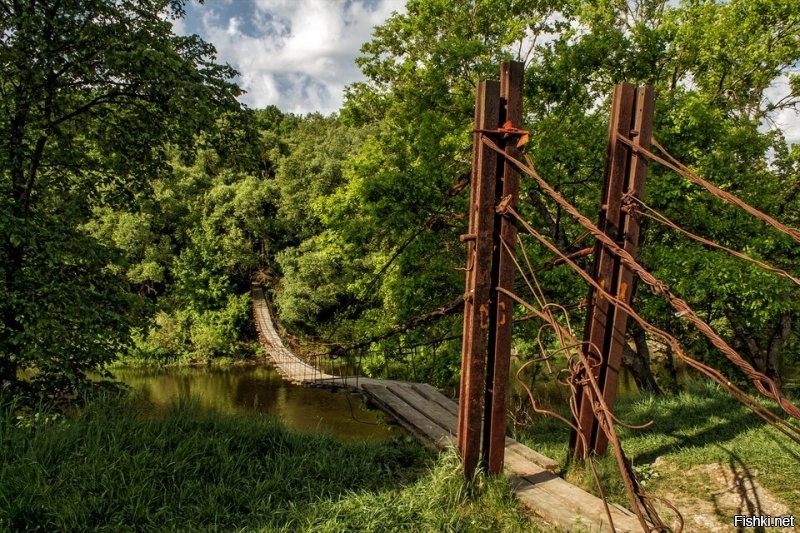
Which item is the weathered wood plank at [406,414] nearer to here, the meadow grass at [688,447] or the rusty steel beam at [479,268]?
the meadow grass at [688,447]

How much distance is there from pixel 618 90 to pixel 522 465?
8.92ft

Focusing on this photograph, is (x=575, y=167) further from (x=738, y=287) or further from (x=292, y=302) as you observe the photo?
(x=292, y=302)

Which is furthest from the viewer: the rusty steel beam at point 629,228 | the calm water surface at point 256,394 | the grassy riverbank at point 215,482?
the calm water surface at point 256,394

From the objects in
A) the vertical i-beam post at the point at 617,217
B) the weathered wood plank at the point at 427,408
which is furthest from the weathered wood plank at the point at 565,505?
the weathered wood plank at the point at 427,408

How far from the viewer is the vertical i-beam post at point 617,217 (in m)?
3.19

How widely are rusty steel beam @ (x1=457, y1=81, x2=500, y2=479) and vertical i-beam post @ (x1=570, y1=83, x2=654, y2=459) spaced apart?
748 mm

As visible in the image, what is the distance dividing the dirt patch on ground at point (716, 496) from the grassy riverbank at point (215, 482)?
1.27m

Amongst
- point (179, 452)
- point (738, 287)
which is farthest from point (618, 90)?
point (738, 287)

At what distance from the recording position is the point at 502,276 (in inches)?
117

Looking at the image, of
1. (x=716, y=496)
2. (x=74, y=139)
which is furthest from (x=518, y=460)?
(x=74, y=139)

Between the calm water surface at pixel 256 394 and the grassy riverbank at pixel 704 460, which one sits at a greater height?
the grassy riverbank at pixel 704 460

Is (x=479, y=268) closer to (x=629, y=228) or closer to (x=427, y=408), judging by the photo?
(x=629, y=228)

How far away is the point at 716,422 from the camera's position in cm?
459

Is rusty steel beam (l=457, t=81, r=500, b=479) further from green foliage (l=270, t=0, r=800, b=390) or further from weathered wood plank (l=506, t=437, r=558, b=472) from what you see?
green foliage (l=270, t=0, r=800, b=390)
